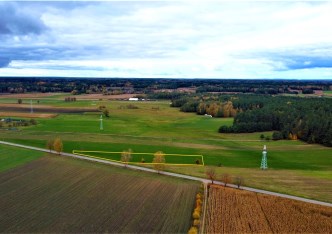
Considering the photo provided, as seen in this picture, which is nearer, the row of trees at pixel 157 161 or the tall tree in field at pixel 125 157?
the row of trees at pixel 157 161

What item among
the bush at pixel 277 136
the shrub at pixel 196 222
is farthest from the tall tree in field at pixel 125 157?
the bush at pixel 277 136

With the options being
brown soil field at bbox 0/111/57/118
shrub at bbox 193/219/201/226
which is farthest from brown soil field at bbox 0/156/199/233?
brown soil field at bbox 0/111/57/118

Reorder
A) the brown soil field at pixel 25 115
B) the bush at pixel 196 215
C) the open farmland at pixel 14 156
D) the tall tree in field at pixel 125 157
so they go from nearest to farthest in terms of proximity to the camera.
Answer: the bush at pixel 196 215 → the open farmland at pixel 14 156 → the tall tree in field at pixel 125 157 → the brown soil field at pixel 25 115

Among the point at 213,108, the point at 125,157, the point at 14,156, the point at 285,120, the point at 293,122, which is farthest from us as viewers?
the point at 213,108

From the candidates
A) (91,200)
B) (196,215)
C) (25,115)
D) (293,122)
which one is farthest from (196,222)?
(25,115)

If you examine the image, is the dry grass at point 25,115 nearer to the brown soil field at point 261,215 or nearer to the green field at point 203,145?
the green field at point 203,145

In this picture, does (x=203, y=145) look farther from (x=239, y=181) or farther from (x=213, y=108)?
(x=213, y=108)
